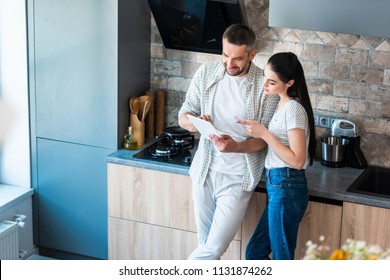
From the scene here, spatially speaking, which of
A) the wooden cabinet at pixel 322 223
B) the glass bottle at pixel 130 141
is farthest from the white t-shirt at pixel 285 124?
the glass bottle at pixel 130 141

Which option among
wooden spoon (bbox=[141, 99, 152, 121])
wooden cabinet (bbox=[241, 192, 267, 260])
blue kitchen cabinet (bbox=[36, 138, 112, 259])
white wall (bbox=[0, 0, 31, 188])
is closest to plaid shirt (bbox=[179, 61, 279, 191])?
wooden cabinet (bbox=[241, 192, 267, 260])

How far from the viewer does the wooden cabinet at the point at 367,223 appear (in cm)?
369

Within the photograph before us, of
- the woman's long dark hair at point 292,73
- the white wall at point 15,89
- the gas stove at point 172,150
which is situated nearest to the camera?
the woman's long dark hair at point 292,73

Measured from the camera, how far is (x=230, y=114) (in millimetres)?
3715

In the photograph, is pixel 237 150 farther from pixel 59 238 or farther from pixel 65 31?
pixel 59 238

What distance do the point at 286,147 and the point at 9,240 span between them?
1.87 metres

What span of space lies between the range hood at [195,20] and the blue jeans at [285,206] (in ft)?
3.20

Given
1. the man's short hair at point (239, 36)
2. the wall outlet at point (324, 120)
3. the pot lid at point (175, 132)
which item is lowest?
the pot lid at point (175, 132)

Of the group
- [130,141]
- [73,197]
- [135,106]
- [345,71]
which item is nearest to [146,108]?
[135,106]

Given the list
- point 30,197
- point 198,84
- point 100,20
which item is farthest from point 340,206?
point 30,197

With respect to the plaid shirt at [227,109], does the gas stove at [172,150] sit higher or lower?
lower

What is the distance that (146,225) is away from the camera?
14.1ft

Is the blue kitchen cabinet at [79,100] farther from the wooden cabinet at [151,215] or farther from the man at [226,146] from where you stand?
the man at [226,146]

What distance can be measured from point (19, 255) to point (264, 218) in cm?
169
